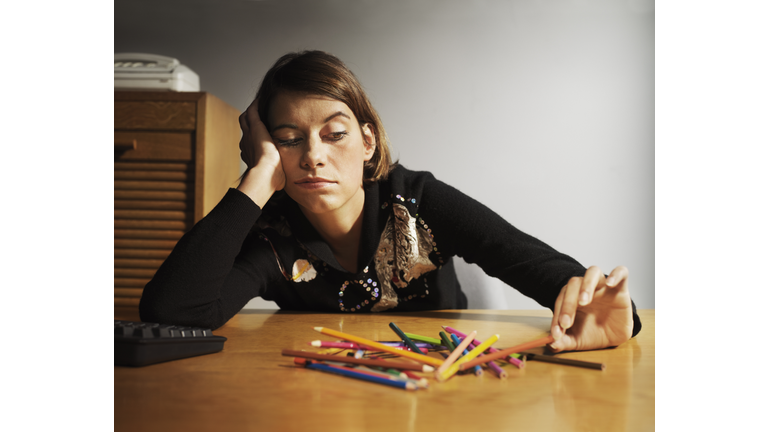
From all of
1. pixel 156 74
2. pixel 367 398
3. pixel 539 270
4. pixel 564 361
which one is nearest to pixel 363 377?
pixel 367 398

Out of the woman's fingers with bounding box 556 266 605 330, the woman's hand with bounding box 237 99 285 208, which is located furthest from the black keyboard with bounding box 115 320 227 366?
the woman's fingers with bounding box 556 266 605 330

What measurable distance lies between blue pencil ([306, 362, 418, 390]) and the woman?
165mm

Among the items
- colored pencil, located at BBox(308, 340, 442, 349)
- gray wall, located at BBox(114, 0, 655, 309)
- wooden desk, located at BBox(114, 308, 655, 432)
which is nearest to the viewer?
wooden desk, located at BBox(114, 308, 655, 432)

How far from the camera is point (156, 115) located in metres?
0.60

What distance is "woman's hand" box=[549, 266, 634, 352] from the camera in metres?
0.41

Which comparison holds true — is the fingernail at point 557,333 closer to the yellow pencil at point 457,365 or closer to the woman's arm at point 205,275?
the yellow pencil at point 457,365

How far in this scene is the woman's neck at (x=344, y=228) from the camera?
0.65m

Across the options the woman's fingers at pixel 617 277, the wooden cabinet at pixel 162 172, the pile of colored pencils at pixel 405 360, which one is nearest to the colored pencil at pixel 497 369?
the pile of colored pencils at pixel 405 360

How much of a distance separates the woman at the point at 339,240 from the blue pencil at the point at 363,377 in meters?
0.16

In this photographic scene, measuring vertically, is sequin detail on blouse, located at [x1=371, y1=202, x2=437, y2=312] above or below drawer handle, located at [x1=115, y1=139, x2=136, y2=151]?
below

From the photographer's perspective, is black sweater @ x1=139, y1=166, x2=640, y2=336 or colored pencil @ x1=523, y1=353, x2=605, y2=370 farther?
black sweater @ x1=139, y1=166, x2=640, y2=336

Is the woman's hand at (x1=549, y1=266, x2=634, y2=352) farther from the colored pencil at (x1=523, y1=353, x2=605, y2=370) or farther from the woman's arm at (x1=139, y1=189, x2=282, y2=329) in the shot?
the woman's arm at (x1=139, y1=189, x2=282, y2=329)
